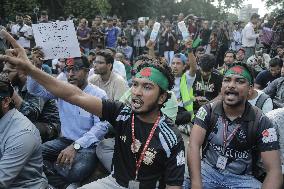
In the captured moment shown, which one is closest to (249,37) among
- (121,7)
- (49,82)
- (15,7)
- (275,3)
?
(49,82)

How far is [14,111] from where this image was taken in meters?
3.53

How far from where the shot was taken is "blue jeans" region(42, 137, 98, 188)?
471 cm

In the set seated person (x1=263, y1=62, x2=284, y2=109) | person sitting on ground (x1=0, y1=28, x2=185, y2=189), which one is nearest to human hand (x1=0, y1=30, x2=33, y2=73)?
person sitting on ground (x1=0, y1=28, x2=185, y2=189)

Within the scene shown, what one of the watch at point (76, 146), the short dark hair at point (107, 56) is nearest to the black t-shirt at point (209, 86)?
the short dark hair at point (107, 56)

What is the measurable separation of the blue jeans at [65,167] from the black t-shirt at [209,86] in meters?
2.96

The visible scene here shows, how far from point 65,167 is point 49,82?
1.86 meters

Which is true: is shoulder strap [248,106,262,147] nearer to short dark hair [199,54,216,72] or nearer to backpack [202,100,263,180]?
backpack [202,100,263,180]

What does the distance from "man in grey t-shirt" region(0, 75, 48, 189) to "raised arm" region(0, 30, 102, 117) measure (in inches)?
17.6

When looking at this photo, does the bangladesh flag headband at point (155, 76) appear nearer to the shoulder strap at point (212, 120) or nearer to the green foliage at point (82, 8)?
the shoulder strap at point (212, 120)

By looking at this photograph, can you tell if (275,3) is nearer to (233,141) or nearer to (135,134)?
(233,141)

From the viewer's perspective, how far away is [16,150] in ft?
10.8

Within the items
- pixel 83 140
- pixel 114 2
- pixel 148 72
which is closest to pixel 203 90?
pixel 83 140

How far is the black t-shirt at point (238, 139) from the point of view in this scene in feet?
12.1

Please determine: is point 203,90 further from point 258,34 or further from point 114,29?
point 114,29
